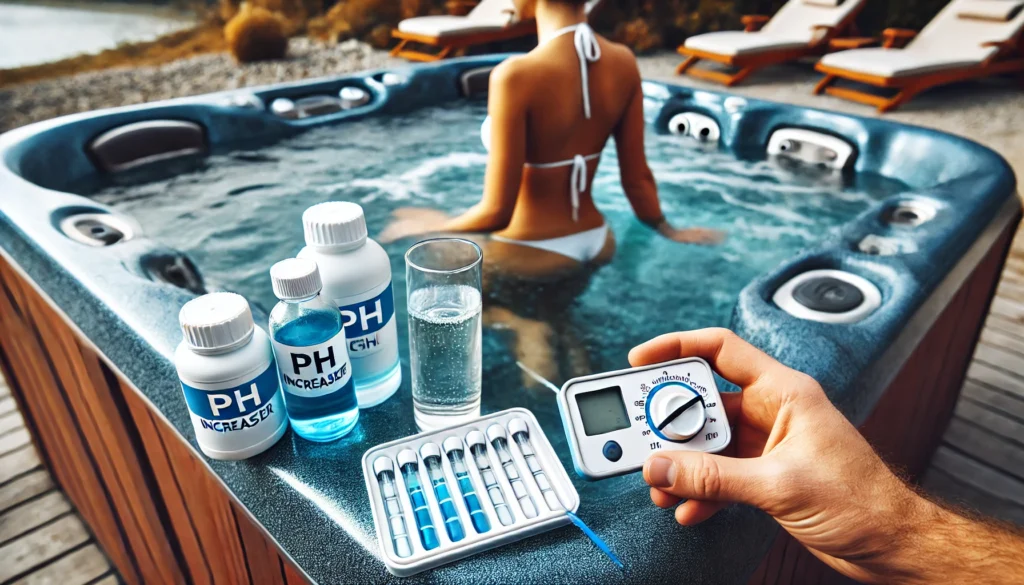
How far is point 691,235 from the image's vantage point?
2.11 m

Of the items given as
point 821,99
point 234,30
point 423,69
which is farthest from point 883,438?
point 234,30

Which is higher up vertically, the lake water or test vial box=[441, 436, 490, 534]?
test vial box=[441, 436, 490, 534]

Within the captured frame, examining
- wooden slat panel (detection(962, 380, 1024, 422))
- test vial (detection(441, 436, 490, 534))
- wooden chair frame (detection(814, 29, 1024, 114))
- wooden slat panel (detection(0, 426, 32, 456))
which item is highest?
test vial (detection(441, 436, 490, 534))

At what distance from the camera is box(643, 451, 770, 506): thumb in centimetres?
67

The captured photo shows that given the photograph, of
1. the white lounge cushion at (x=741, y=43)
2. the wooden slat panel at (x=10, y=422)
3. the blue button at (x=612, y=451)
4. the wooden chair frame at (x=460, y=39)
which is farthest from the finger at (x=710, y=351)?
the wooden chair frame at (x=460, y=39)

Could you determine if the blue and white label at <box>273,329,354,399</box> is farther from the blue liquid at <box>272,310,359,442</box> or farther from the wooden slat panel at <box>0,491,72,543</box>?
the wooden slat panel at <box>0,491,72,543</box>

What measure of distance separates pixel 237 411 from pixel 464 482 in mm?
258

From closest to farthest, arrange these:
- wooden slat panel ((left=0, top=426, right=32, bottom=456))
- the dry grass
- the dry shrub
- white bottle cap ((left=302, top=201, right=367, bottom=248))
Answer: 1. white bottle cap ((left=302, top=201, right=367, bottom=248))
2. wooden slat panel ((left=0, top=426, right=32, bottom=456))
3. the dry grass
4. the dry shrub

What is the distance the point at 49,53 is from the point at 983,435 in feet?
26.6

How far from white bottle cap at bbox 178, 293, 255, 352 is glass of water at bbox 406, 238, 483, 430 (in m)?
0.24

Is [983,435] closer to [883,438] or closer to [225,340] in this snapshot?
[883,438]

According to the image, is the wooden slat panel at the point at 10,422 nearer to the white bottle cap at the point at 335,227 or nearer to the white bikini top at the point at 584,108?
the white bikini top at the point at 584,108

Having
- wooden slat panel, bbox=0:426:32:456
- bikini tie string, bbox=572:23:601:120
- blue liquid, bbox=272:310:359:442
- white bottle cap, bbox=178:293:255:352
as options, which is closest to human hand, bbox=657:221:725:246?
bikini tie string, bbox=572:23:601:120

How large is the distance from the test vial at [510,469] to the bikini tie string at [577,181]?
3.20ft
